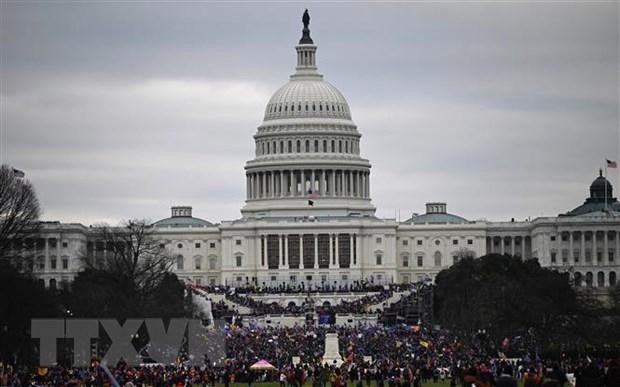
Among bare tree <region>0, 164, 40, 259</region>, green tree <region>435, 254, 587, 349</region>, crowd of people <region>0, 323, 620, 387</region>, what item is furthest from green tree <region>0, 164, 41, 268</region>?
green tree <region>435, 254, 587, 349</region>

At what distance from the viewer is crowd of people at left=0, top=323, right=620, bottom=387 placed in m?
69.9

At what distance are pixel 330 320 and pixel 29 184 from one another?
46755 millimetres

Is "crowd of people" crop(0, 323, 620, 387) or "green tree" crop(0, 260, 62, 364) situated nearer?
"crowd of people" crop(0, 323, 620, 387)

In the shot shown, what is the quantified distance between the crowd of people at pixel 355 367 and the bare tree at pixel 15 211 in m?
13.1

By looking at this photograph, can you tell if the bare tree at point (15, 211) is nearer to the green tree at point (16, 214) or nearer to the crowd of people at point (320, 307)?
the green tree at point (16, 214)

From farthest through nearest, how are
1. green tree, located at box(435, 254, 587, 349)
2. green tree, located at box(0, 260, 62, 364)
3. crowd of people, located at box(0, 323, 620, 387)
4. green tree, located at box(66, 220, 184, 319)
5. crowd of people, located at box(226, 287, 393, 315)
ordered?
crowd of people, located at box(226, 287, 393, 315) < green tree, located at box(66, 220, 184, 319) < green tree, located at box(435, 254, 587, 349) < green tree, located at box(0, 260, 62, 364) < crowd of people, located at box(0, 323, 620, 387)

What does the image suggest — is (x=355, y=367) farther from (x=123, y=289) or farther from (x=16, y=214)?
(x=123, y=289)

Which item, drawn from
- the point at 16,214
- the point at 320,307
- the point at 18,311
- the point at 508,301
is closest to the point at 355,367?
the point at 18,311

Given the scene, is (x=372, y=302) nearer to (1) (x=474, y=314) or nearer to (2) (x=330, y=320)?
(2) (x=330, y=320)

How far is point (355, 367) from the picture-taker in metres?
106

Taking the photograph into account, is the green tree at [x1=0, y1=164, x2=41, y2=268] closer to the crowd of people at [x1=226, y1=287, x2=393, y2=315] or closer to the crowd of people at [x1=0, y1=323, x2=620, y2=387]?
the crowd of people at [x1=0, y1=323, x2=620, y2=387]

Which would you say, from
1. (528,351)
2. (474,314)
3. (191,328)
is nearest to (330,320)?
(474,314)

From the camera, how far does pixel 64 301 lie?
441 ft

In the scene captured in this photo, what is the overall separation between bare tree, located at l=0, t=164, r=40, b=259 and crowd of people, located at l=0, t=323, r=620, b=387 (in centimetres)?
1311
